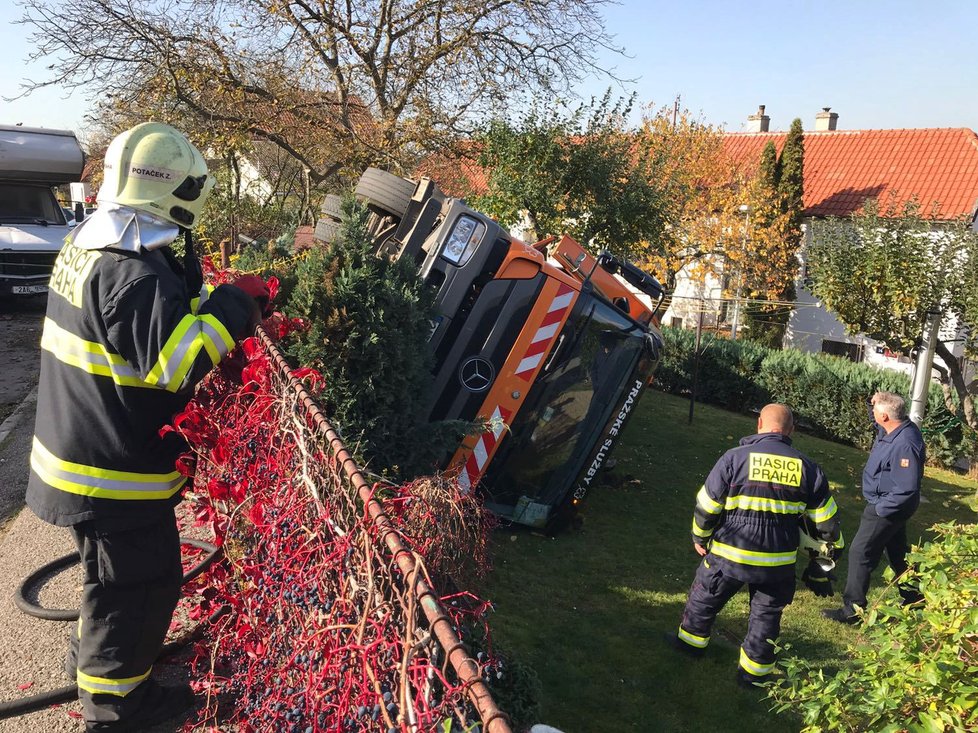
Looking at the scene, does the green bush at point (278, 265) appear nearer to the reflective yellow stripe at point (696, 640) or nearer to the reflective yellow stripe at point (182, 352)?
the reflective yellow stripe at point (182, 352)

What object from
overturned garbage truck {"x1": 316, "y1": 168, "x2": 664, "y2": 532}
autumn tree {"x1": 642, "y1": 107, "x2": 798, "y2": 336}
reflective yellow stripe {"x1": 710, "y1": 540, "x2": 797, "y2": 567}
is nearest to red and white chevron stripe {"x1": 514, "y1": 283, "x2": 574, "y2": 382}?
overturned garbage truck {"x1": 316, "y1": 168, "x2": 664, "y2": 532}

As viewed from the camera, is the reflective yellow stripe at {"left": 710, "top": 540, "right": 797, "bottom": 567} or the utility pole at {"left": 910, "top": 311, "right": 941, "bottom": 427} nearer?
the reflective yellow stripe at {"left": 710, "top": 540, "right": 797, "bottom": 567}

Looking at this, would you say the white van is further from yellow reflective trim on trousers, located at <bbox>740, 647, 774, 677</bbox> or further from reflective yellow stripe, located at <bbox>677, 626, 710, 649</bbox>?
yellow reflective trim on trousers, located at <bbox>740, 647, 774, 677</bbox>

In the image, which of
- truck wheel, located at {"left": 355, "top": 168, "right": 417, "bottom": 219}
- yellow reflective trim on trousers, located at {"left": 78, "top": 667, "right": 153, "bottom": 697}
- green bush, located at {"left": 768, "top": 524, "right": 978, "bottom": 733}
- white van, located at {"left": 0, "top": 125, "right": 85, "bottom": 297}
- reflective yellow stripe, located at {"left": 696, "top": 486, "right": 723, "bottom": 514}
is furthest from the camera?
white van, located at {"left": 0, "top": 125, "right": 85, "bottom": 297}

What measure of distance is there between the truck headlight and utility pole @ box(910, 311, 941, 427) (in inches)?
290

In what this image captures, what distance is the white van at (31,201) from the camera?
42.0 feet

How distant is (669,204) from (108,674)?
36.4 ft

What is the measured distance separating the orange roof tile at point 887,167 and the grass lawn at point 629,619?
1891cm

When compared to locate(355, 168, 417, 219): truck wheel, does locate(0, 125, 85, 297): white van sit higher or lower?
lower

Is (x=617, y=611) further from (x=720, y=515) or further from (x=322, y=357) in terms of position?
(x=322, y=357)

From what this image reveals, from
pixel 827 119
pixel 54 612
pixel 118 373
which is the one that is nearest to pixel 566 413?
A: pixel 54 612

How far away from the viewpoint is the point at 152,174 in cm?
251

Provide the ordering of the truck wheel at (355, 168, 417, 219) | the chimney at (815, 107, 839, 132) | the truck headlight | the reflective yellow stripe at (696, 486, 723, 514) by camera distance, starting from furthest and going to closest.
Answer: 1. the chimney at (815, 107, 839, 132)
2. the truck wheel at (355, 168, 417, 219)
3. the truck headlight
4. the reflective yellow stripe at (696, 486, 723, 514)

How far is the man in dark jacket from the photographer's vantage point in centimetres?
507
